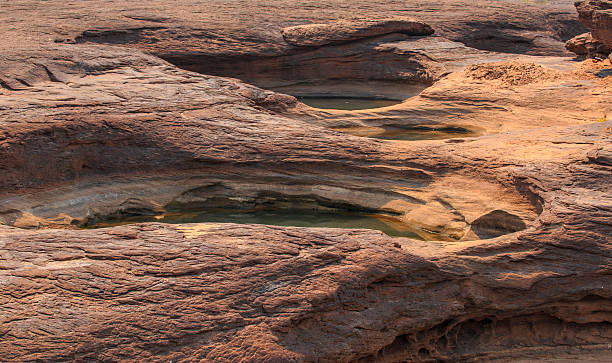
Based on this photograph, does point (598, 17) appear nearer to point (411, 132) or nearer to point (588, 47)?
point (588, 47)

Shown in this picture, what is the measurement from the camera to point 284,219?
271 inches

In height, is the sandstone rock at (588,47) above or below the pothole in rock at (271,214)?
above

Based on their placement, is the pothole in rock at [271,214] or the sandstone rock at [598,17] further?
the sandstone rock at [598,17]

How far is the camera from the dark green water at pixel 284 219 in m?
6.71

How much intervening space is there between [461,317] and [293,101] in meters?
4.03

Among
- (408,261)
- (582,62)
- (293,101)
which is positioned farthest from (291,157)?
(582,62)

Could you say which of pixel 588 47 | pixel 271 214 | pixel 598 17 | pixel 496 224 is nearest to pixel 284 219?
pixel 271 214

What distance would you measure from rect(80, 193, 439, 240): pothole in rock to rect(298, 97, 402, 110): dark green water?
13.1 feet

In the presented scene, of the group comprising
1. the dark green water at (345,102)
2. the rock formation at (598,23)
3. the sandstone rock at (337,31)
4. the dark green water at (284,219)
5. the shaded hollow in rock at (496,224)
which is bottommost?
the dark green water at (284,219)

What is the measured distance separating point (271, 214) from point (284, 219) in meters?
0.21

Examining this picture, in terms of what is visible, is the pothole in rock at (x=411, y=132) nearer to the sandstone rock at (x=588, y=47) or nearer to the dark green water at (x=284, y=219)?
the dark green water at (x=284, y=219)

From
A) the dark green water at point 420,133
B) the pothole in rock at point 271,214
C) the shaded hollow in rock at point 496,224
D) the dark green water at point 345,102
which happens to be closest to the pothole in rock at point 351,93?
the dark green water at point 345,102

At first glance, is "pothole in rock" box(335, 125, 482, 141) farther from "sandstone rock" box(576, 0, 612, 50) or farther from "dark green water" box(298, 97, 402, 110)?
"sandstone rock" box(576, 0, 612, 50)

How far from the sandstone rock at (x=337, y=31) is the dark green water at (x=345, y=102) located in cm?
100
